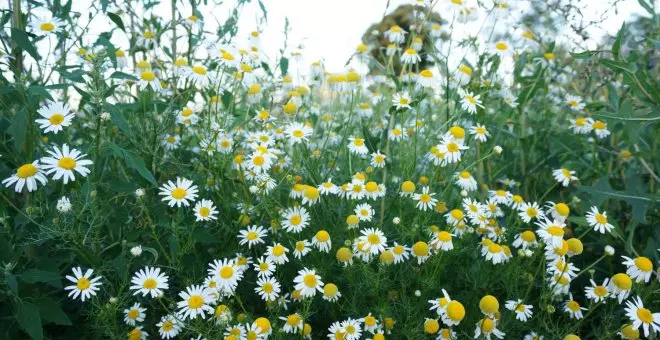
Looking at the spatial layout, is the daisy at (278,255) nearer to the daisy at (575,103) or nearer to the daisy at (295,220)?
the daisy at (295,220)

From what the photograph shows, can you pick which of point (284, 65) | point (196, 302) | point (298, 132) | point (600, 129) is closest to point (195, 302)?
point (196, 302)

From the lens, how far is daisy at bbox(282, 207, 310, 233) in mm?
1803

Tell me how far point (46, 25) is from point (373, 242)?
1.26 m

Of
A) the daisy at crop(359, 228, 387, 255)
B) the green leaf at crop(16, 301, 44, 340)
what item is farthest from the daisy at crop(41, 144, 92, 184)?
the daisy at crop(359, 228, 387, 255)

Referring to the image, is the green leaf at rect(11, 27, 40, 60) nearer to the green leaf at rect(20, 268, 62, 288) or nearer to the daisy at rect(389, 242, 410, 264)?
the green leaf at rect(20, 268, 62, 288)

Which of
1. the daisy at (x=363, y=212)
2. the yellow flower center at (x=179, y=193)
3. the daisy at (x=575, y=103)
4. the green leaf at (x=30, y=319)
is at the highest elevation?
the yellow flower center at (x=179, y=193)

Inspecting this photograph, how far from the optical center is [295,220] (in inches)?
71.7

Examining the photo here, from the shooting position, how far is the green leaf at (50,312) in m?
1.56

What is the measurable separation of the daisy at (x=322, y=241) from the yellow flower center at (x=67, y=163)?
68 centimetres

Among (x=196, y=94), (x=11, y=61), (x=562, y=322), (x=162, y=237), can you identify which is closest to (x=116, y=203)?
(x=162, y=237)

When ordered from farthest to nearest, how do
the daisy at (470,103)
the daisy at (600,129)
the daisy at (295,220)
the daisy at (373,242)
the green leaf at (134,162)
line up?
the daisy at (600,129), the daisy at (470,103), the daisy at (295,220), the daisy at (373,242), the green leaf at (134,162)

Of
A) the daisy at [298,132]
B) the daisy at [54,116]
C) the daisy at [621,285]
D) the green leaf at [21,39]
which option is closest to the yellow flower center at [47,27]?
the green leaf at [21,39]

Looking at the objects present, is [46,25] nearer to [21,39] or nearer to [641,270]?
[21,39]

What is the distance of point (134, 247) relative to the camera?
1592 mm
